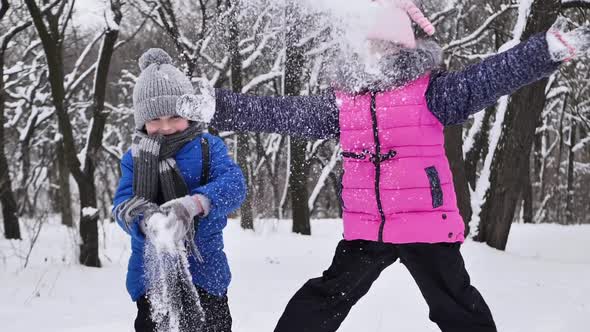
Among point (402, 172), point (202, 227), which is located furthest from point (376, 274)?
point (202, 227)

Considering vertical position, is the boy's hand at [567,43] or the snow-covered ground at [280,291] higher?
the boy's hand at [567,43]

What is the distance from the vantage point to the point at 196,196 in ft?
7.08

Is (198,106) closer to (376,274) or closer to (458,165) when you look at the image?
(376,274)

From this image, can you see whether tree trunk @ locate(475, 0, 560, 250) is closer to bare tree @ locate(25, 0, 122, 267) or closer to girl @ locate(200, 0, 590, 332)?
bare tree @ locate(25, 0, 122, 267)

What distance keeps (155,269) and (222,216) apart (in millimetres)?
341

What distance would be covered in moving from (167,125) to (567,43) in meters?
1.48

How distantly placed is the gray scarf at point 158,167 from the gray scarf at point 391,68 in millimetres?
708

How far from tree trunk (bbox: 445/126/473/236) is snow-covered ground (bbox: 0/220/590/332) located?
0.47m

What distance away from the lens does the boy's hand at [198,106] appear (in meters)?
2.21

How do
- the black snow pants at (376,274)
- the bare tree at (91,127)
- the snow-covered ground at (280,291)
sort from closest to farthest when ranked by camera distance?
the black snow pants at (376,274)
the snow-covered ground at (280,291)
the bare tree at (91,127)

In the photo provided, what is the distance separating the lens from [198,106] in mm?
2217

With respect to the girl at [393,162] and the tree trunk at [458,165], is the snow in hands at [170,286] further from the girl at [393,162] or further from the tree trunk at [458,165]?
the tree trunk at [458,165]

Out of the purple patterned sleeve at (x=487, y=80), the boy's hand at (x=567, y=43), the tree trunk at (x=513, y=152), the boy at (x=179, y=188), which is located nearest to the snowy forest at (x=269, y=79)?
the tree trunk at (x=513, y=152)

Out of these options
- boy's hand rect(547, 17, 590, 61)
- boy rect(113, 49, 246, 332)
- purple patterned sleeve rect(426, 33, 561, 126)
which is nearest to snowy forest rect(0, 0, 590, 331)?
boy rect(113, 49, 246, 332)
